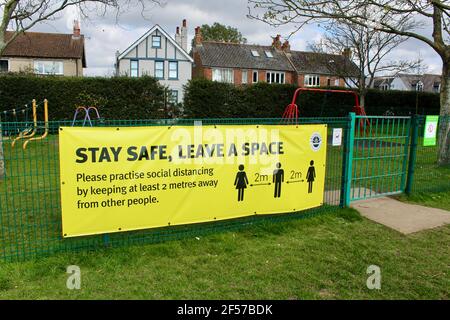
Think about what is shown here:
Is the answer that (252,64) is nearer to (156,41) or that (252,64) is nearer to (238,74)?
(238,74)

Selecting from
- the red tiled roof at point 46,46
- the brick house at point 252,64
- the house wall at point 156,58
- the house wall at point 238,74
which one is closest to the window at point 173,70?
the house wall at point 156,58

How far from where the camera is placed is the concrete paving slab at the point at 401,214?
600cm

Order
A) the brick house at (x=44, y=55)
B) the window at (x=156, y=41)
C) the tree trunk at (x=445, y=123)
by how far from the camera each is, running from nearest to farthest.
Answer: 1. the tree trunk at (x=445, y=123)
2. the brick house at (x=44, y=55)
3. the window at (x=156, y=41)

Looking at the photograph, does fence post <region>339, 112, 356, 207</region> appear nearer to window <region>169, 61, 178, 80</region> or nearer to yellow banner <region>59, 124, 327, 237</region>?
yellow banner <region>59, 124, 327, 237</region>

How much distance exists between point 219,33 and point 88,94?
54467 mm

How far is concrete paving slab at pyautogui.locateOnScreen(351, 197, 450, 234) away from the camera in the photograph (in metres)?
6.00

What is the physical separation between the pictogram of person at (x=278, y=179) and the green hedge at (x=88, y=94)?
55.6 feet

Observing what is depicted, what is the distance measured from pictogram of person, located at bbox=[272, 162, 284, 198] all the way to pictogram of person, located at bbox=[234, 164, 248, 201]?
51cm

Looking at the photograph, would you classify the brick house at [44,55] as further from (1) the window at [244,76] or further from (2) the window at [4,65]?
(1) the window at [244,76]

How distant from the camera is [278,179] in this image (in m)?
5.70

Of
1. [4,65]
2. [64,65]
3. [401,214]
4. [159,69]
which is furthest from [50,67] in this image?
[401,214]

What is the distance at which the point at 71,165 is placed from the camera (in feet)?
14.0

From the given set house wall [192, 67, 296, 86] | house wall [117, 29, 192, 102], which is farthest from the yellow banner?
house wall [192, 67, 296, 86]

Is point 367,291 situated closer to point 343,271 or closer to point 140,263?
point 343,271
